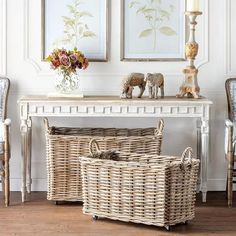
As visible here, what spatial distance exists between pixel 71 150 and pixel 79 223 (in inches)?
25.6

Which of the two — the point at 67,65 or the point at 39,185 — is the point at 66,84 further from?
the point at 39,185

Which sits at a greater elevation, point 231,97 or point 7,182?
point 231,97

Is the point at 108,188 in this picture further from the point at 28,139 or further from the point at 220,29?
the point at 220,29

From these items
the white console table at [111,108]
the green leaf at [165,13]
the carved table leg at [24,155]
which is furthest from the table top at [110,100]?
the green leaf at [165,13]

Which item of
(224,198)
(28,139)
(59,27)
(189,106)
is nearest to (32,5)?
(59,27)

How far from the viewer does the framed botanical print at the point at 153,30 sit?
17.9ft

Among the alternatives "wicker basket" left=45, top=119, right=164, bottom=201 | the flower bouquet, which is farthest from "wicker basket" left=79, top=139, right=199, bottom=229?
the flower bouquet

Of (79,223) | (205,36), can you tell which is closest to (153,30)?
(205,36)

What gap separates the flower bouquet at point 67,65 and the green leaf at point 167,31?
653mm

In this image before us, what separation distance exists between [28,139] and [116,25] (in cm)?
112

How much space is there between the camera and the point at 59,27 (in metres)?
5.48

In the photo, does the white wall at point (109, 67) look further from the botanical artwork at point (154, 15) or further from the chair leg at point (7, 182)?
the chair leg at point (7, 182)

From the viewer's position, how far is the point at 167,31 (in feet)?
18.0

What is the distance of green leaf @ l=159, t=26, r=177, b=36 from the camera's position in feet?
18.0
